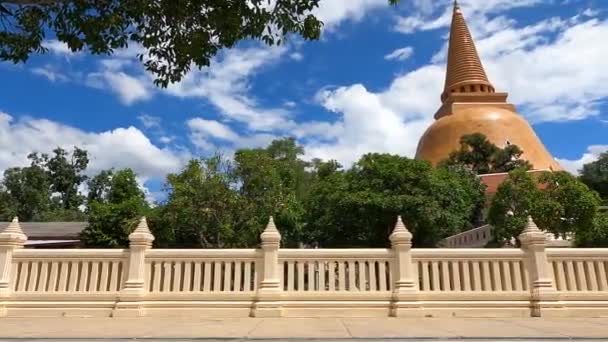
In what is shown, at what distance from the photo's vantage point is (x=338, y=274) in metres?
8.48

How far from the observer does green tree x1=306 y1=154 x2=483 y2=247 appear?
2065 cm

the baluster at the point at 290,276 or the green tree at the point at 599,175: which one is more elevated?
the green tree at the point at 599,175

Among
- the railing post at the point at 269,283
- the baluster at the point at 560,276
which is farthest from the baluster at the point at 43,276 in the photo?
the baluster at the point at 560,276

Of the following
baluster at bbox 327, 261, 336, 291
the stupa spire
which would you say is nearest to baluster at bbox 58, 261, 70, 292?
baluster at bbox 327, 261, 336, 291

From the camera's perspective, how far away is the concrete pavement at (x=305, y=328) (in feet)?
17.7

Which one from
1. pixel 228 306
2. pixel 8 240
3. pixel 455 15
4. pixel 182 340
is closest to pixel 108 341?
pixel 182 340

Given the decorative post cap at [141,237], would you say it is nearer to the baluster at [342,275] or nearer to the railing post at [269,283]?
the railing post at [269,283]

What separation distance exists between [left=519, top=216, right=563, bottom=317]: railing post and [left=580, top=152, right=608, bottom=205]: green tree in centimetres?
3117

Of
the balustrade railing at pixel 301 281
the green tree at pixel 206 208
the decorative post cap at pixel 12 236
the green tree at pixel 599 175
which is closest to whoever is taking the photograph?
the balustrade railing at pixel 301 281

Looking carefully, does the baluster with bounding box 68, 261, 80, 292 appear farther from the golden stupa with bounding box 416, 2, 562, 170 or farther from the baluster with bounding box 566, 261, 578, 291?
the golden stupa with bounding box 416, 2, 562, 170

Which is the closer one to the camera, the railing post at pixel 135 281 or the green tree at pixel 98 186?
the railing post at pixel 135 281

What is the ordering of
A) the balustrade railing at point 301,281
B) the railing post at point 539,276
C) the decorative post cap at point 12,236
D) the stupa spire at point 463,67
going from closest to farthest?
1. the railing post at point 539,276
2. the balustrade railing at point 301,281
3. the decorative post cap at point 12,236
4. the stupa spire at point 463,67

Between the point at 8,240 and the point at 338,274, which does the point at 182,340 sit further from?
the point at 8,240

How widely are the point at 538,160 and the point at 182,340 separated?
43.8 m
